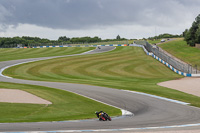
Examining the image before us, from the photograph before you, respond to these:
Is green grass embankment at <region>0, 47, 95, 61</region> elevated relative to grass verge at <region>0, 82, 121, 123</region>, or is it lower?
elevated

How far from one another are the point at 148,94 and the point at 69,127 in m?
13.5

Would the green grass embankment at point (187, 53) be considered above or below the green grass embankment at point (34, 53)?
below

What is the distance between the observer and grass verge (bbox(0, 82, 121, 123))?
14.2 metres

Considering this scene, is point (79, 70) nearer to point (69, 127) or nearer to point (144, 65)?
point (144, 65)

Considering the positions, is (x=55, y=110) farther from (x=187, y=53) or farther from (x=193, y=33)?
(x=193, y=33)

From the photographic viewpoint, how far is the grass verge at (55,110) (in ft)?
46.5

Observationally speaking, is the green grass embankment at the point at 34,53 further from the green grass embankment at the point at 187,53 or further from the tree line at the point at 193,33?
the tree line at the point at 193,33

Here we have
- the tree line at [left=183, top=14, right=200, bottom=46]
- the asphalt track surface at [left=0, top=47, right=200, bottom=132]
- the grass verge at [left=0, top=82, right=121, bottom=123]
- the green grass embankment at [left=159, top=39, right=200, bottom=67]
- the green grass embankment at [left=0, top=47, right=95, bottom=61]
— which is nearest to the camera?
the asphalt track surface at [left=0, top=47, right=200, bottom=132]

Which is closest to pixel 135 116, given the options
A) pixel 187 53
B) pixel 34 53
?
pixel 187 53

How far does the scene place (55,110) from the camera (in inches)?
643

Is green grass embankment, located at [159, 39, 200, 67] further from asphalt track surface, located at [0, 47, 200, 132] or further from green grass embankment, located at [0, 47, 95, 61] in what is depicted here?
asphalt track surface, located at [0, 47, 200, 132]

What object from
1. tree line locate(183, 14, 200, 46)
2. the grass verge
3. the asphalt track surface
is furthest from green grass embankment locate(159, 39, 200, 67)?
the grass verge

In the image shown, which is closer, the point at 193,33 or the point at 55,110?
the point at 55,110

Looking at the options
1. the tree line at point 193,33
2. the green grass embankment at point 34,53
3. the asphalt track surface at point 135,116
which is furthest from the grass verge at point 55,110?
the tree line at point 193,33
